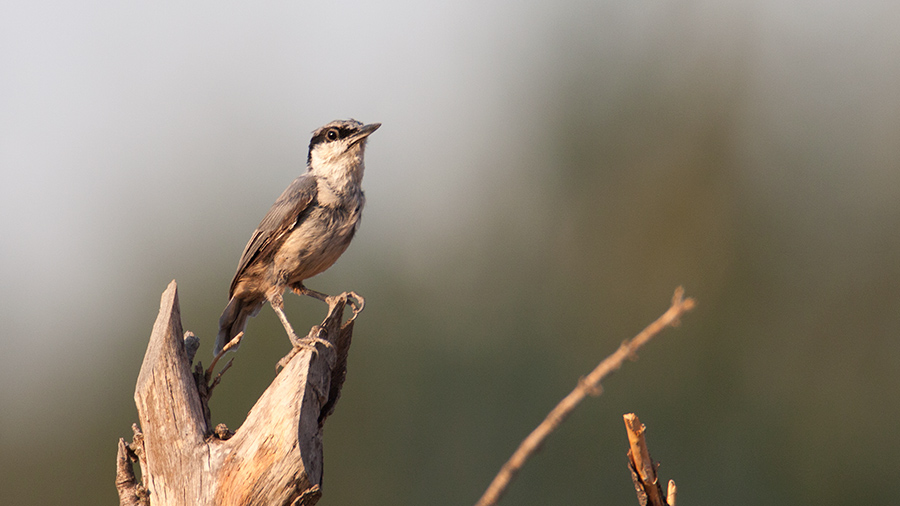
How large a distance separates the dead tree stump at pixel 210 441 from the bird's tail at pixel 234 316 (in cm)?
139

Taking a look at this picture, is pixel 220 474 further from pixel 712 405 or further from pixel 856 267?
pixel 856 267

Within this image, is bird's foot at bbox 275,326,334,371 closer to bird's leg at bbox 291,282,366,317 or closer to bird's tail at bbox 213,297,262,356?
bird's leg at bbox 291,282,366,317

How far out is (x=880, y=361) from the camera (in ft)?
42.1

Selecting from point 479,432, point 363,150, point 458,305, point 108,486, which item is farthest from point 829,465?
point 108,486

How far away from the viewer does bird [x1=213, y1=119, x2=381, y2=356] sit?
469cm

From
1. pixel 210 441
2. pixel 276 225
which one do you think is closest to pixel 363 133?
pixel 276 225

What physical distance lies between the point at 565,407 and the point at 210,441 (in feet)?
7.86

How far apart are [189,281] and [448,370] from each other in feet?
17.4

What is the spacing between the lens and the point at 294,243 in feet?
15.3

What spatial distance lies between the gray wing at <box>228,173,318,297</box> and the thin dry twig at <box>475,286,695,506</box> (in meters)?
3.72

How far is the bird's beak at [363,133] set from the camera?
5.18m

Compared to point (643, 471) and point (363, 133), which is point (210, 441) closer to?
point (643, 471)

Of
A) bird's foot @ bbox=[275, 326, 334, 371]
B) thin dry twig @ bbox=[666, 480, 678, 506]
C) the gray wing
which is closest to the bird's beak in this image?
the gray wing

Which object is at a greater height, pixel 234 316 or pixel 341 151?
pixel 341 151
